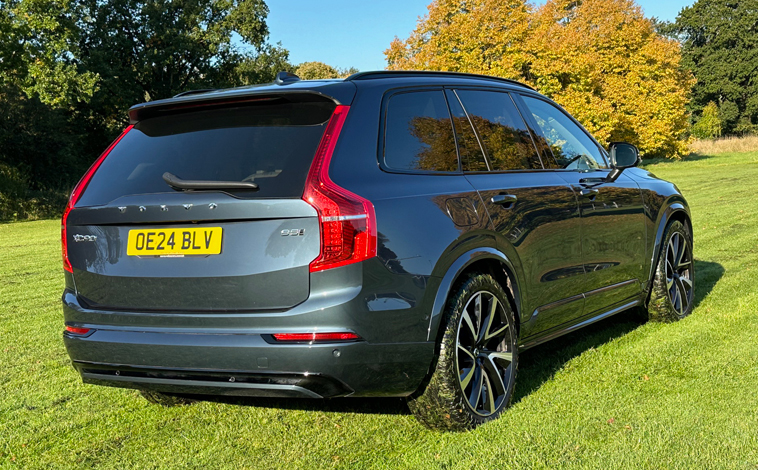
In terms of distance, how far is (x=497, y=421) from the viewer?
13.4 feet

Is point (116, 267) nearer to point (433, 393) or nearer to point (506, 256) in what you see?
point (433, 393)

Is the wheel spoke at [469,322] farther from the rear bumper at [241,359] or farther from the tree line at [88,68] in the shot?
the tree line at [88,68]

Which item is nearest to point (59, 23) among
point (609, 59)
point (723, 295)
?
point (723, 295)

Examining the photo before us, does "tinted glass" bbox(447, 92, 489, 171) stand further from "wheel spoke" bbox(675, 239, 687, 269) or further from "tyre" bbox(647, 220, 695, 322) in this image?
"wheel spoke" bbox(675, 239, 687, 269)

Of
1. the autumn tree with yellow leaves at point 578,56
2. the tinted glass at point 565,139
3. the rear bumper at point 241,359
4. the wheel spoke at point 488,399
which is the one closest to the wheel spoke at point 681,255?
the tinted glass at point 565,139

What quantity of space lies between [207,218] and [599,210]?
298 centimetres

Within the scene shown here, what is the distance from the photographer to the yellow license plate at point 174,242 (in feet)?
11.2

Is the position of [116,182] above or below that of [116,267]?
above

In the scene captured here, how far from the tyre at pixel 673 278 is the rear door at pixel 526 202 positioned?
148 cm

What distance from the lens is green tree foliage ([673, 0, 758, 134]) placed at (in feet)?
257

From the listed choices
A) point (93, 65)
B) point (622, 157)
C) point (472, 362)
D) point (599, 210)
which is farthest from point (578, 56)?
point (472, 362)

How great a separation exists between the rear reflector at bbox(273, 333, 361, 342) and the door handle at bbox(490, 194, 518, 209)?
1346mm

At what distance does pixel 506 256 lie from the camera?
423cm

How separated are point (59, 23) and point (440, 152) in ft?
91.9
